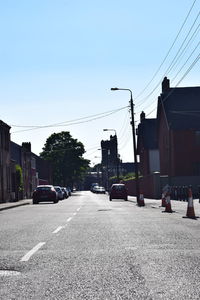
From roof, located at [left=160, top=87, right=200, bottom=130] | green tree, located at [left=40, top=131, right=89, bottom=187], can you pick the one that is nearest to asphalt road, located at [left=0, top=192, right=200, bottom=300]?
roof, located at [left=160, top=87, right=200, bottom=130]

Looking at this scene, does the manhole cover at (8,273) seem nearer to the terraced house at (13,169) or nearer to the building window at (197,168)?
the terraced house at (13,169)

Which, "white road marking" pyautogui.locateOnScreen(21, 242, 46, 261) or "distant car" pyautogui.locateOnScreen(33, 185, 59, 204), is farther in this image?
"distant car" pyautogui.locateOnScreen(33, 185, 59, 204)

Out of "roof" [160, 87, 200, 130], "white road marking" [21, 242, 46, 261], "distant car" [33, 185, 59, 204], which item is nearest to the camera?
"white road marking" [21, 242, 46, 261]

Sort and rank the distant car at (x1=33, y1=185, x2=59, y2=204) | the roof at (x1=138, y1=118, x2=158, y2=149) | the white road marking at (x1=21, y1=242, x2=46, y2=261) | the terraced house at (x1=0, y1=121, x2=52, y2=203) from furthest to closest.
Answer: the roof at (x1=138, y1=118, x2=158, y2=149) → the terraced house at (x1=0, y1=121, x2=52, y2=203) → the distant car at (x1=33, y1=185, x2=59, y2=204) → the white road marking at (x1=21, y1=242, x2=46, y2=261)

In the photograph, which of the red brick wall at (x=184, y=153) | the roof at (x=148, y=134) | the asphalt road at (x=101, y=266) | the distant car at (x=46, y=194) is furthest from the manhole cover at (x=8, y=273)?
the roof at (x=148, y=134)

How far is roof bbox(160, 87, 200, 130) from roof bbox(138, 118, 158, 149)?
12.3 meters

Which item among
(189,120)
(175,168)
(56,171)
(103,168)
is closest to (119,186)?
(175,168)

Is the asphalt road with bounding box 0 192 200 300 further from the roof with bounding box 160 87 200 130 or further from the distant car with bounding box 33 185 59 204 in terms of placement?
the roof with bounding box 160 87 200 130

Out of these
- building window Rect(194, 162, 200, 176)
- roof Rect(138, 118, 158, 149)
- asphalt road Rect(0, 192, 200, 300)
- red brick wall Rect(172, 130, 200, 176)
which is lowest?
asphalt road Rect(0, 192, 200, 300)

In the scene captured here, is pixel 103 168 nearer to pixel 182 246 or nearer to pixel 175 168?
pixel 175 168

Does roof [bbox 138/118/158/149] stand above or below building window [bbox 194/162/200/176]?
above

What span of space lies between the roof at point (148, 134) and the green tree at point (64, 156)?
26.8 m

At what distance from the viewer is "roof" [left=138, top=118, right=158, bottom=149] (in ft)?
245

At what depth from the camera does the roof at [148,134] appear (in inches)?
2940
